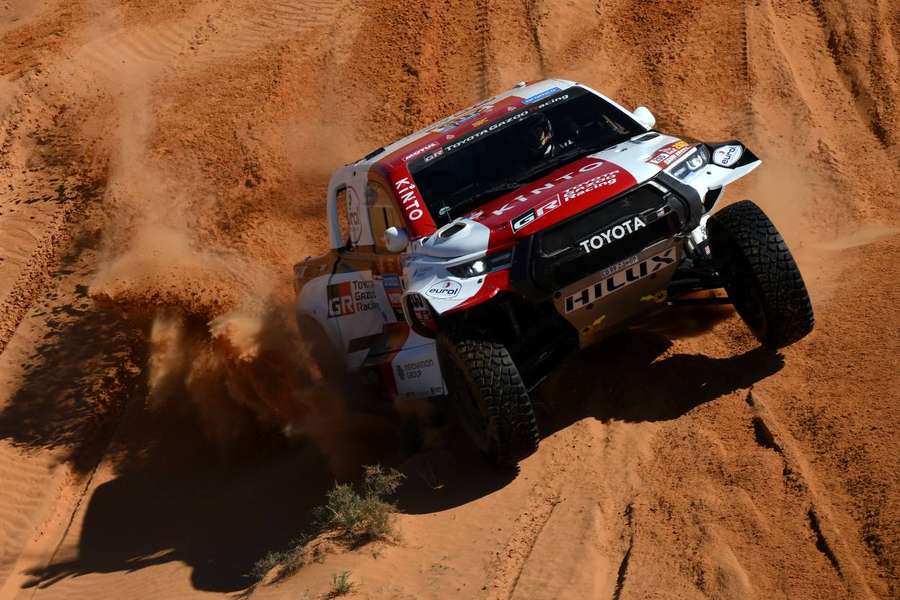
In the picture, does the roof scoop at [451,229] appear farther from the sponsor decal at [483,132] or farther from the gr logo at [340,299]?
the gr logo at [340,299]

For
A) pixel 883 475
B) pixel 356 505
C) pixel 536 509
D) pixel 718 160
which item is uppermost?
pixel 718 160

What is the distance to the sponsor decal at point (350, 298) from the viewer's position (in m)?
8.56

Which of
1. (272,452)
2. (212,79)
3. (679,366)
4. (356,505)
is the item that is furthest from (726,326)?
(212,79)

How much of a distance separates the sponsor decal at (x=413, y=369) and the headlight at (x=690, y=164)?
2.03 meters

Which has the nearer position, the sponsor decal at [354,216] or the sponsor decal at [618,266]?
the sponsor decal at [618,266]

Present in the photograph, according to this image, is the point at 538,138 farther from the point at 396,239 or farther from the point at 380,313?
the point at 380,313

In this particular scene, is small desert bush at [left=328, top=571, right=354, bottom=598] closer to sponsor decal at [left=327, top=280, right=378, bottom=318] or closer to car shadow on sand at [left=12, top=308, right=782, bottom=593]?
car shadow on sand at [left=12, top=308, right=782, bottom=593]

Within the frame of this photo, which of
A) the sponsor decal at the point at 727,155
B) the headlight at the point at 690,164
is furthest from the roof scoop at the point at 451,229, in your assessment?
the sponsor decal at the point at 727,155

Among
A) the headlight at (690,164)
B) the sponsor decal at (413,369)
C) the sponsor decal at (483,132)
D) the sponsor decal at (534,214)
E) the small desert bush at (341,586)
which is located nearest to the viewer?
the small desert bush at (341,586)

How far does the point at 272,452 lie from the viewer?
9.71 m

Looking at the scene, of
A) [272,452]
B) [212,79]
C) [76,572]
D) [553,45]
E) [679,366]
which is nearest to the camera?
[679,366]

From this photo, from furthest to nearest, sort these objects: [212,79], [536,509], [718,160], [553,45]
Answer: [212,79], [553,45], [718,160], [536,509]

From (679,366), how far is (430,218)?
1.97m

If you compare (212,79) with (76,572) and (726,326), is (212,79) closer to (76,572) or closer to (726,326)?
(76,572)
